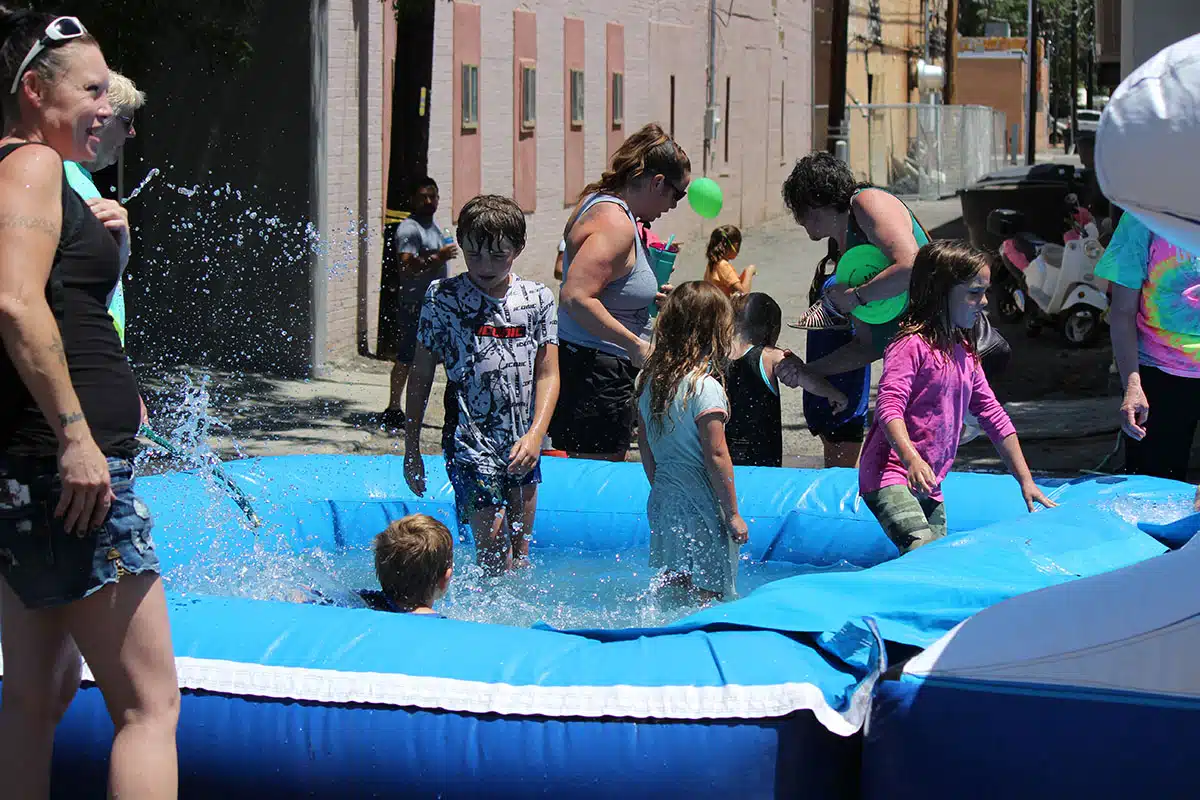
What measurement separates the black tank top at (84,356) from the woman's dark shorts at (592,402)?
8.53 feet

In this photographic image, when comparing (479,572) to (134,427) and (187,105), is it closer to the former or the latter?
(134,427)

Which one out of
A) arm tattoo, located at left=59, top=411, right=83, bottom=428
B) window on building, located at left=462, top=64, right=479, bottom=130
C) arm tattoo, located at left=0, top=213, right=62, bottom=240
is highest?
window on building, located at left=462, top=64, right=479, bottom=130

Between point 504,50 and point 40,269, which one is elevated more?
point 504,50

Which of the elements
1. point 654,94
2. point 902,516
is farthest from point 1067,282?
point 902,516

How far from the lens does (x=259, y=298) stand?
426 inches

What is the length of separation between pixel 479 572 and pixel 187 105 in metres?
6.64

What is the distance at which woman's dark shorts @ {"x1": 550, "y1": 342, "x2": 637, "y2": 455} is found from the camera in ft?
18.2

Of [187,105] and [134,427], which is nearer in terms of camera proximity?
[134,427]

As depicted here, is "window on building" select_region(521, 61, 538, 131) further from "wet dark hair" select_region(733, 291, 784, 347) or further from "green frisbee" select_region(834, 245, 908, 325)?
"green frisbee" select_region(834, 245, 908, 325)

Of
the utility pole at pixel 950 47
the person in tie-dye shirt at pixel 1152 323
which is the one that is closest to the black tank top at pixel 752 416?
the person in tie-dye shirt at pixel 1152 323

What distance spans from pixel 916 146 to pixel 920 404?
95.5 ft

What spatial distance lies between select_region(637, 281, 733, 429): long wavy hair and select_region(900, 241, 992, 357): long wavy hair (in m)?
0.59

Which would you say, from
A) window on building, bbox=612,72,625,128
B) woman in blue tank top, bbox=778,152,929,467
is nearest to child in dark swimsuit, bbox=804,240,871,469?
woman in blue tank top, bbox=778,152,929,467

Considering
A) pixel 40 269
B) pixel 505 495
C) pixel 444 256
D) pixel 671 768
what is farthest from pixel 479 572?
pixel 444 256
